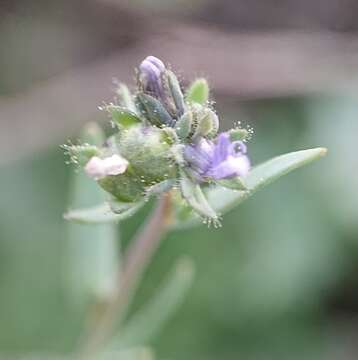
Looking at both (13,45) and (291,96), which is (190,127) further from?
(13,45)

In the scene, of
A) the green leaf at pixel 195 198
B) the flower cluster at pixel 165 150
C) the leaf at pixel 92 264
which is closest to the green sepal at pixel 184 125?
the flower cluster at pixel 165 150

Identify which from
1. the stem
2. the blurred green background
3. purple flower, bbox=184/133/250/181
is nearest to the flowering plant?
purple flower, bbox=184/133/250/181

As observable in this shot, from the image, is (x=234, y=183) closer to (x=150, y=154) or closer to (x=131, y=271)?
(x=150, y=154)

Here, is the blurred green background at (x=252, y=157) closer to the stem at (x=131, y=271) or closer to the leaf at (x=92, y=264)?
the leaf at (x=92, y=264)

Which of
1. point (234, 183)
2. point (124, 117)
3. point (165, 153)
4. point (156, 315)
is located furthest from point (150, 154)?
point (156, 315)

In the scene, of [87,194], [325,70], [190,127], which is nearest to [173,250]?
[87,194]
